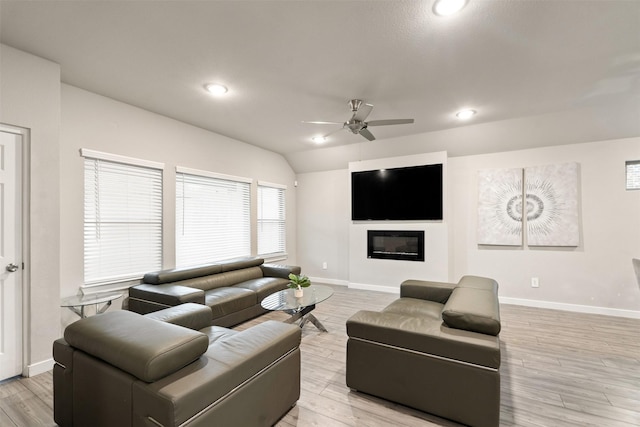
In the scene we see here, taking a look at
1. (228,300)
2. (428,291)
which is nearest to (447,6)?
(428,291)

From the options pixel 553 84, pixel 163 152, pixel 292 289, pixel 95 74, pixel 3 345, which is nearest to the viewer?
pixel 3 345

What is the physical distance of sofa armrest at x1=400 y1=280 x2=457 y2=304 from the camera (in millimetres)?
3133

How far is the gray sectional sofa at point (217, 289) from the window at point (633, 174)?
5.13 metres

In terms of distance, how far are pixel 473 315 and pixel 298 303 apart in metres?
1.85

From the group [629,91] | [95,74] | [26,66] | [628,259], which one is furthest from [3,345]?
[628,259]

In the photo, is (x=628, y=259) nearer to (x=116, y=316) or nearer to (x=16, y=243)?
(x=116, y=316)

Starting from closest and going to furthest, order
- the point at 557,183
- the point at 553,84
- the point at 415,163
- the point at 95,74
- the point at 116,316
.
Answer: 1. the point at 116,316
2. the point at 95,74
3. the point at 553,84
4. the point at 557,183
5. the point at 415,163

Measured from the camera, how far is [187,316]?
2.35 m

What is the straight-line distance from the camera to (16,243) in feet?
8.13

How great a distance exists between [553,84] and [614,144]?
2140mm

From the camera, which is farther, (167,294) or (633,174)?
(633,174)

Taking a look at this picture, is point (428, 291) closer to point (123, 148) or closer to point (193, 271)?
point (193, 271)

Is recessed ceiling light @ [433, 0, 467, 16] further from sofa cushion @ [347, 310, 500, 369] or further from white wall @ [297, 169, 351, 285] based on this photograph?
white wall @ [297, 169, 351, 285]

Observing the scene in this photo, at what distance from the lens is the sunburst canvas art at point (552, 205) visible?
14.1 ft
